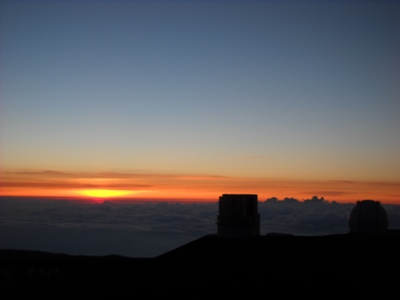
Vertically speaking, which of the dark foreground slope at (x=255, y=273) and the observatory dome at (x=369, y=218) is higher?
the observatory dome at (x=369, y=218)

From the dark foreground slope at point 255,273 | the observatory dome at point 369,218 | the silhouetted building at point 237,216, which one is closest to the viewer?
the dark foreground slope at point 255,273

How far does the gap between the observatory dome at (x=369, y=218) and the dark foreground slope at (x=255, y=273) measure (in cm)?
128

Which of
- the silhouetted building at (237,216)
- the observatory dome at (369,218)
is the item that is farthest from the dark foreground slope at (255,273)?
the observatory dome at (369,218)

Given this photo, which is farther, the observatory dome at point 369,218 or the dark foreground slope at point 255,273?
the observatory dome at point 369,218

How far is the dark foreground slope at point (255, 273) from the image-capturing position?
58.6 feet

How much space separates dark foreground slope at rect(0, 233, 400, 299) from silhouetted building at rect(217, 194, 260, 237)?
0.65 metres

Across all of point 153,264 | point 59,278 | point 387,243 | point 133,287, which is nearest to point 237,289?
point 133,287

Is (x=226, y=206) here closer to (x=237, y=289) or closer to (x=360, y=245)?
(x=360, y=245)

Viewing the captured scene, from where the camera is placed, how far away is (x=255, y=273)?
20.2m

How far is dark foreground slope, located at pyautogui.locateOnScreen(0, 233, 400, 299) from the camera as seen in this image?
58.6 feet

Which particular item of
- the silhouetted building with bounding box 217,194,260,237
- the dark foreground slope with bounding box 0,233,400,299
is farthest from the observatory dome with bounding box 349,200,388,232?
the silhouetted building with bounding box 217,194,260,237

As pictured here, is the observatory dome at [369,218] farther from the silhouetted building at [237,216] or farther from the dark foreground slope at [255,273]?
the silhouetted building at [237,216]

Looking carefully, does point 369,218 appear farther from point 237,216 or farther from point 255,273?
point 255,273

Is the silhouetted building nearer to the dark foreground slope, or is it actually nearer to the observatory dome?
the dark foreground slope
